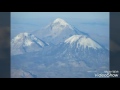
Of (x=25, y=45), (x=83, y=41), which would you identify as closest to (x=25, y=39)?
(x=25, y=45)

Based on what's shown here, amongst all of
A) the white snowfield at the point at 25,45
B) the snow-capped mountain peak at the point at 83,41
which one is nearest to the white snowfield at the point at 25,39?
the white snowfield at the point at 25,45

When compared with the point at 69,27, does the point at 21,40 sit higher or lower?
lower

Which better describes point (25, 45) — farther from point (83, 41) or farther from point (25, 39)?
point (83, 41)

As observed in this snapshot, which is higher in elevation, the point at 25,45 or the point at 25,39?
the point at 25,39

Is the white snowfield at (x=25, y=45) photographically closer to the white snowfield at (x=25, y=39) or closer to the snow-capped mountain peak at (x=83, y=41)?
the white snowfield at (x=25, y=39)

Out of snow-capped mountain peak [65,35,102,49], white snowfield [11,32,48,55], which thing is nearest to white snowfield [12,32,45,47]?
white snowfield [11,32,48,55]

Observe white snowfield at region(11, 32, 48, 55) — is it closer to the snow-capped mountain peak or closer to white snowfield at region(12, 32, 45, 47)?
white snowfield at region(12, 32, 45, 47)
